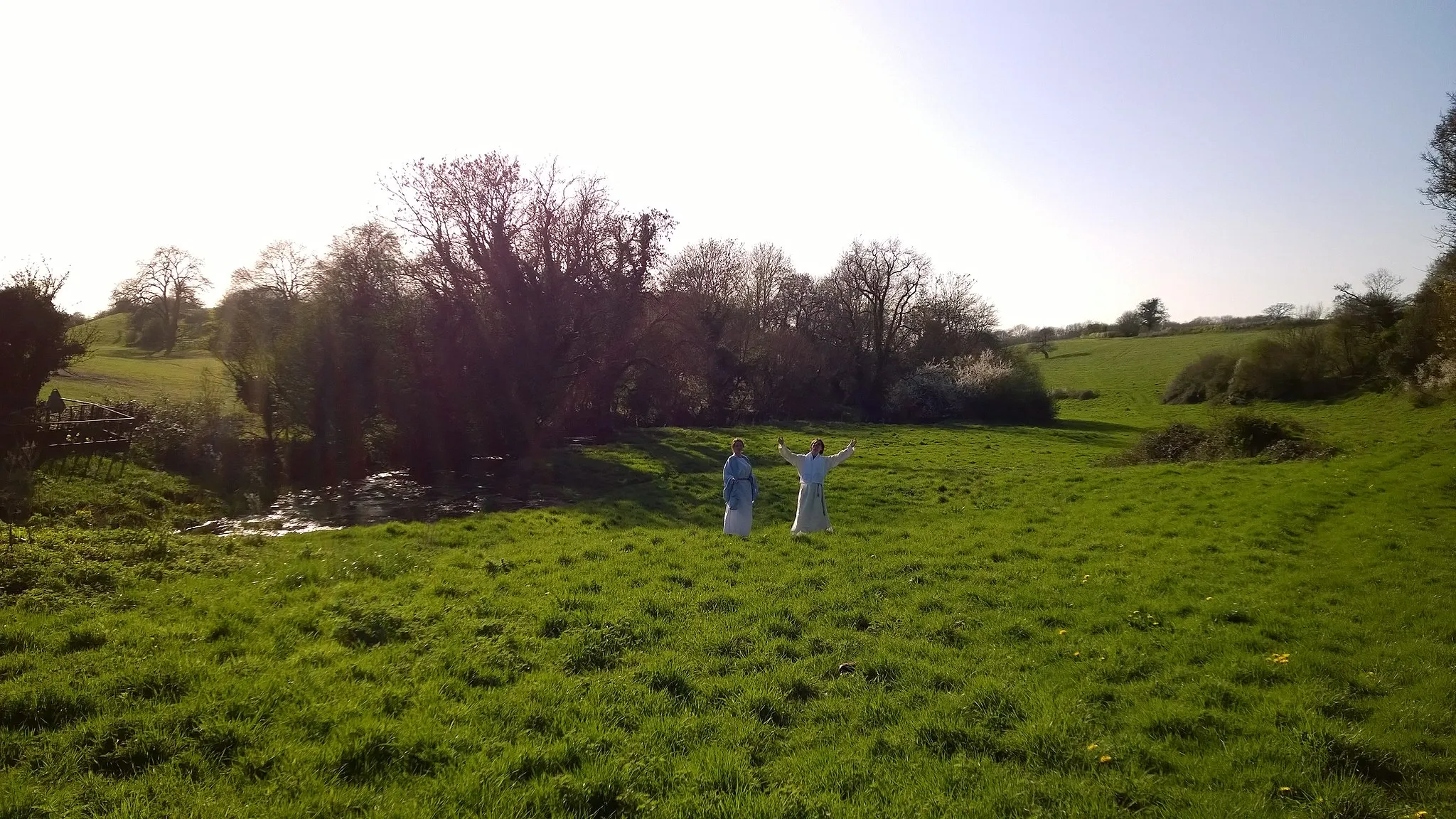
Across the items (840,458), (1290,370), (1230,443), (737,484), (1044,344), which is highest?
(1044,344)

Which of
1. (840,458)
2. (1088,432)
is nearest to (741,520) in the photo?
(840,458)

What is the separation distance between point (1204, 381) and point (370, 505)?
178 feet

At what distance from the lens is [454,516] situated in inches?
730

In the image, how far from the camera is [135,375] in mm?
39812

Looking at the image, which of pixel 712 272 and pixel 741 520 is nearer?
pixel 741 520

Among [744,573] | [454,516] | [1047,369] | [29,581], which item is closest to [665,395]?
[454,516]

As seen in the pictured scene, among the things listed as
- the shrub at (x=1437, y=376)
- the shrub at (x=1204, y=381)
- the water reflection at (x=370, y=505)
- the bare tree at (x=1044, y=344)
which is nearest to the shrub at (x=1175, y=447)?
the shrub at (x=1437, y=376)

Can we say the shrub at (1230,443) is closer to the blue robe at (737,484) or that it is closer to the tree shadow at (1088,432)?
the tree shadow at (1088,432)

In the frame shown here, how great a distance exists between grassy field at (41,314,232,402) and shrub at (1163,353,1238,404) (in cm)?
5666

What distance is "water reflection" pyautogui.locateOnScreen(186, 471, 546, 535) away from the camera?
17562 mm

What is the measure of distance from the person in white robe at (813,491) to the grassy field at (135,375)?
69.8 feet

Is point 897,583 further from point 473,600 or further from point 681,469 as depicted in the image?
point 681,469

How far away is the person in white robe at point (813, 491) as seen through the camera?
14.4m

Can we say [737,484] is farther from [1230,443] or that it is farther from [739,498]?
[1230,443]
